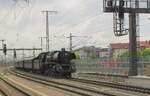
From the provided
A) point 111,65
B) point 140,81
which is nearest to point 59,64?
point 111,65

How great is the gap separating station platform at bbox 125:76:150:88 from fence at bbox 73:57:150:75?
376 cm

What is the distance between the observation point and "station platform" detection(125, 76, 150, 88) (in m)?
22.6

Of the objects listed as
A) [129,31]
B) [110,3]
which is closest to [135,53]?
[129,31]

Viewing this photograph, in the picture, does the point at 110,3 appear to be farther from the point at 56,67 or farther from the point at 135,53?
the point at 56,67

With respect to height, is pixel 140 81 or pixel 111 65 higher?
pixel 111 65

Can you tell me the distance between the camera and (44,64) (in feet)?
128

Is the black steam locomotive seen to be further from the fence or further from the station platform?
the station platform

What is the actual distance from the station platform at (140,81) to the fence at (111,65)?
12.3 ft

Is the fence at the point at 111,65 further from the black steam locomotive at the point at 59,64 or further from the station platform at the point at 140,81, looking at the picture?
the station platform at the point at 140,81

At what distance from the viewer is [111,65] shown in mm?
35969

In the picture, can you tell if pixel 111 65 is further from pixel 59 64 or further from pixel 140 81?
pixel 140 81

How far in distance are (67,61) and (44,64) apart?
3.60 m

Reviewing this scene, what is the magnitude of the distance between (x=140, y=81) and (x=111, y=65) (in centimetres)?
1245

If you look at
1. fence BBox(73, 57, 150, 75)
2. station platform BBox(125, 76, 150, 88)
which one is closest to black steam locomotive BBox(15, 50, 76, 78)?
fence BBox(73, 57, 150, 75)
